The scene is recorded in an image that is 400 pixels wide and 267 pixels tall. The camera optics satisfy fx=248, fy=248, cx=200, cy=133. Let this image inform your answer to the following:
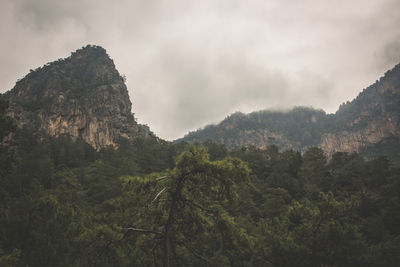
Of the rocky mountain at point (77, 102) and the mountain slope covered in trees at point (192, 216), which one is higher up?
the rocky mountain at point (77, 102)

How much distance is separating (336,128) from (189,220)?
495 ft

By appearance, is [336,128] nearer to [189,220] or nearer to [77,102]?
[77,102]

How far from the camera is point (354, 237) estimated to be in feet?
42.2

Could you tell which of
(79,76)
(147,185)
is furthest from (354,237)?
(79,76)

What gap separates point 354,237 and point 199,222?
10763 mm

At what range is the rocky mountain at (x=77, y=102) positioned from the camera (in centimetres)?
7194

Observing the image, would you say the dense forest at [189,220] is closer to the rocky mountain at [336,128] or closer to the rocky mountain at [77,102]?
the rocky mountain at [77,102]

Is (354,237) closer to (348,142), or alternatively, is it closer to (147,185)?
(147,185)

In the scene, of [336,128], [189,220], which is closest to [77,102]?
[189,220]

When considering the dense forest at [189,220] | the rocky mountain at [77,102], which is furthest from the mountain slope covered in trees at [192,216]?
the rocky mountain at [77,102]

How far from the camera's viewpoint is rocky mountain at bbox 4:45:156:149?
71938 millimetres

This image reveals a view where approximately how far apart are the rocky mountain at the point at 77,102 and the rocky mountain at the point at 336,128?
180 ft

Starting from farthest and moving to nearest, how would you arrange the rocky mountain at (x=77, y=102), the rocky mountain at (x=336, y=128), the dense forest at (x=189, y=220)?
the rocky mountain at (x=336, y=128) < the rocky mountain at (x=77, y=102) < the dense forest at (x=189, y=220)

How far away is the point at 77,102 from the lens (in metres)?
79.1
